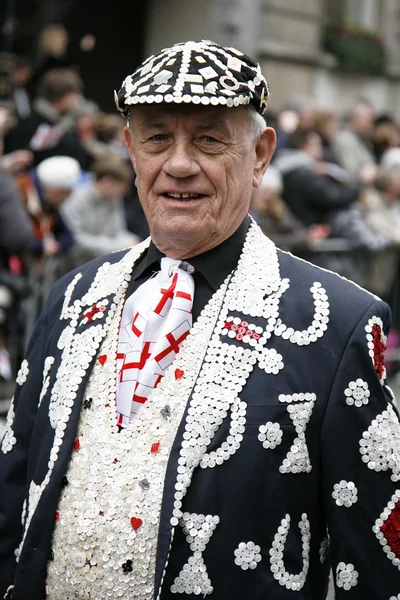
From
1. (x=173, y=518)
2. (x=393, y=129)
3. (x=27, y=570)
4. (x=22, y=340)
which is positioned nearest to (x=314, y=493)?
(x=173, y=518)

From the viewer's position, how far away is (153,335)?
2.60 metres

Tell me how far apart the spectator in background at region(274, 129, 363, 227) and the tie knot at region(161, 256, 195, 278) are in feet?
20.5

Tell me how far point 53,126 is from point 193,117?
5.83 m

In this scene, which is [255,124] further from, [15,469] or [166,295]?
[15,469]

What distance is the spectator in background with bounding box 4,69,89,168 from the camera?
7840 millimetres

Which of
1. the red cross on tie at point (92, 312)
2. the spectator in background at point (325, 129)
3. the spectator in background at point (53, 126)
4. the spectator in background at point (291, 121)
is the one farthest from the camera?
the spectator in background at point (325, 129)

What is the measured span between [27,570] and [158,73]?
1.34 metres

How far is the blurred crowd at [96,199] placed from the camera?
253 inches

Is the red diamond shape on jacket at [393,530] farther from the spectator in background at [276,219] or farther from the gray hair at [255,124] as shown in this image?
the spectator in background at [276,219]

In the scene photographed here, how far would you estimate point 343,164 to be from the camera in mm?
11078

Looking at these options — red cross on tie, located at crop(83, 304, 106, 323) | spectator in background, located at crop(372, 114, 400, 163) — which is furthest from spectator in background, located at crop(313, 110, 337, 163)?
red cross on tie, located at crop(83, 304, 106, 323)

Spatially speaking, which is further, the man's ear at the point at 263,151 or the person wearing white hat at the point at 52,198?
the person wearing white hat at the point at 52,198

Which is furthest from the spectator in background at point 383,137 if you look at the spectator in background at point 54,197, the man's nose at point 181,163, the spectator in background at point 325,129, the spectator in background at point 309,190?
the man's nose at point 181,163

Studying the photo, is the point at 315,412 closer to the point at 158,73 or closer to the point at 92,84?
the point at 158,73
